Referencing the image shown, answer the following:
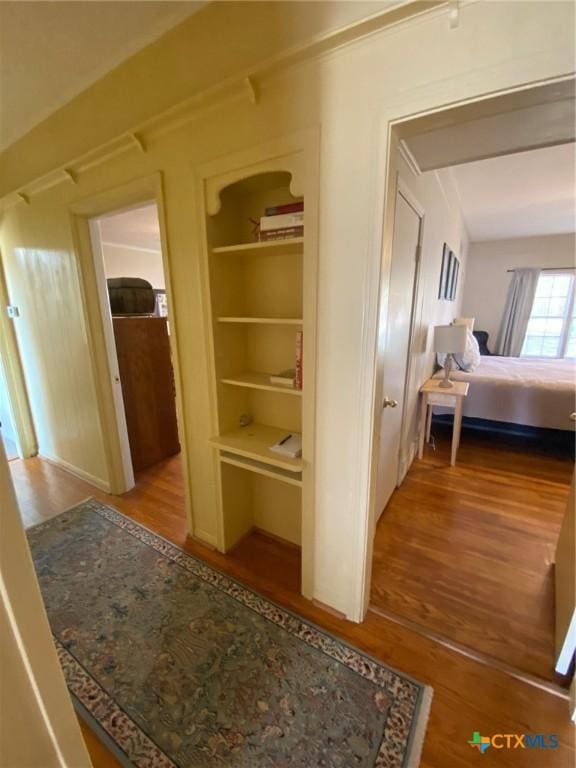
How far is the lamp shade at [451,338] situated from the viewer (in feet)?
9.55

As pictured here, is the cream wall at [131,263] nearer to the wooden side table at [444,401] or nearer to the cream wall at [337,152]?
the cream wall at [337,152]

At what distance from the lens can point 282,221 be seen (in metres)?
1.38

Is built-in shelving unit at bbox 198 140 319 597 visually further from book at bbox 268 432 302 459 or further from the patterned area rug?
the patterned area rug

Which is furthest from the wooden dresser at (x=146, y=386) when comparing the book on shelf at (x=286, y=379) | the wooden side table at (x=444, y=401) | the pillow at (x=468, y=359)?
the pillow at (x=468, y=359)

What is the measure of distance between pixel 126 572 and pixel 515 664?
6.38 ft

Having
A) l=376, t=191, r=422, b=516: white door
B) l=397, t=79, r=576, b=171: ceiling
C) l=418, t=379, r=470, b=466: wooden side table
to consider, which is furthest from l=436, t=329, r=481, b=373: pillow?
l=397, t=79, r=576, b=171: ceiling

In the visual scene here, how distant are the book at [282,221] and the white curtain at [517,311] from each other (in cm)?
602

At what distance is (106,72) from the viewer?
1.52m

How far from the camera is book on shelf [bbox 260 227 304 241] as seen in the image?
4.47 ft

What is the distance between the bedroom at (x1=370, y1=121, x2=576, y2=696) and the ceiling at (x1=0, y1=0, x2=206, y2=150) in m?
1.26

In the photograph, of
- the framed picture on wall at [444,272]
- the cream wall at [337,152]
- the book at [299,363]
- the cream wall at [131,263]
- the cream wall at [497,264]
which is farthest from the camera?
the cream wall at [497,264]

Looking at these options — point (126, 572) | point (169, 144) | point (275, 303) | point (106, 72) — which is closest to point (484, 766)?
point (126, 572)

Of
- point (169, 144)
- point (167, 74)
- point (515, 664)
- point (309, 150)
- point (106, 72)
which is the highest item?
point (106, 72)

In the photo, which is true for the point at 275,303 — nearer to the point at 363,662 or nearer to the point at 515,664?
the point at 363,662
